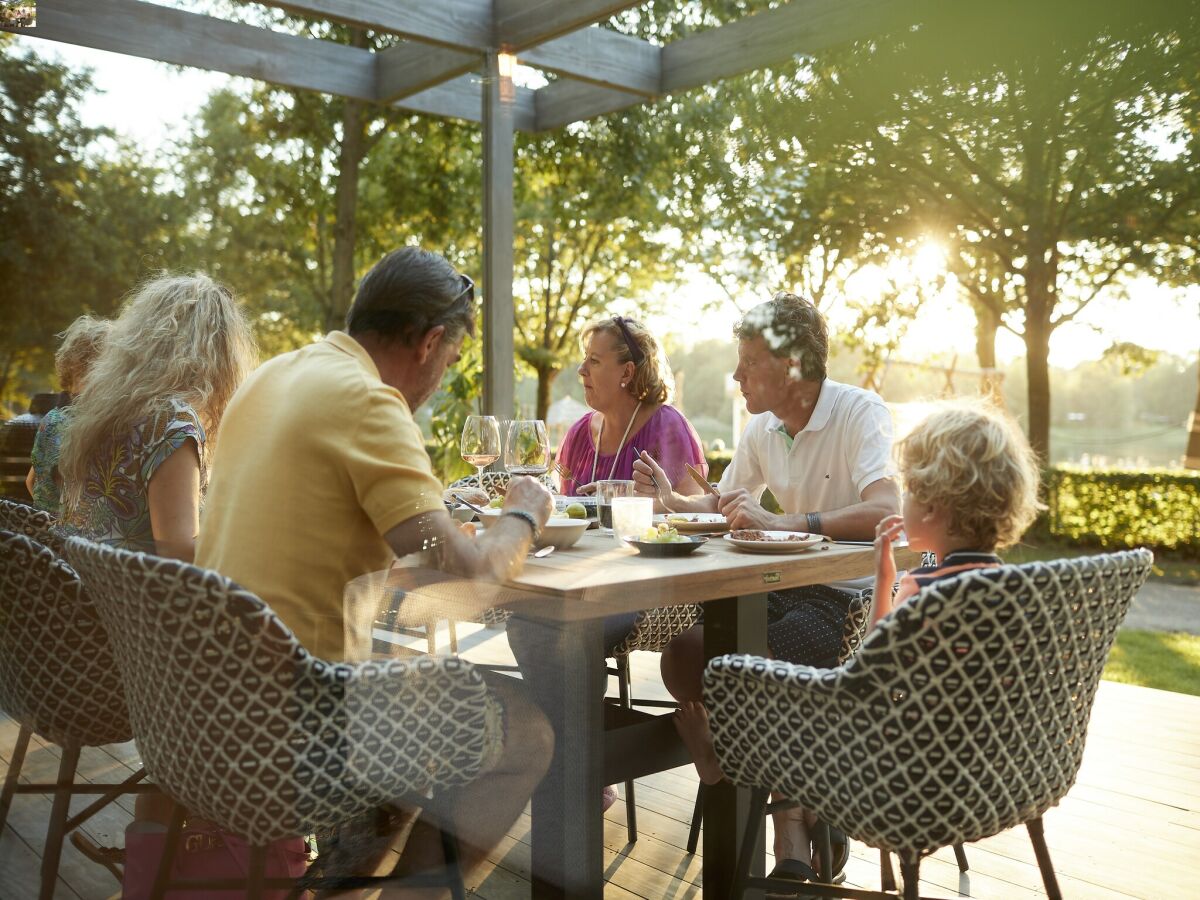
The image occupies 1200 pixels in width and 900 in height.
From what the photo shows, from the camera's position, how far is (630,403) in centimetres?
309

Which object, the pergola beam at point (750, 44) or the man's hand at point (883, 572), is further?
the pergola beam at point (750, 44)

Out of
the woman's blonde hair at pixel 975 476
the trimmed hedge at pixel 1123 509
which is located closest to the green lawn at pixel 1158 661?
the trimmed hedge at pixel 1123 509

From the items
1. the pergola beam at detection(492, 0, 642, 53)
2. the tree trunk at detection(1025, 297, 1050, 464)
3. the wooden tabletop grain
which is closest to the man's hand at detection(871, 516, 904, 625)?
the wooden tabletop grain

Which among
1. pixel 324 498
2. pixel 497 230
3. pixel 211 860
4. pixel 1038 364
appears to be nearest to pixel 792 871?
pixel 211 860

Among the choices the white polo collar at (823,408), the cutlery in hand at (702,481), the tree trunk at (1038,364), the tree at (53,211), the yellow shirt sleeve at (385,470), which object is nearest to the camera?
the yellow shirt sleeve at (385,470)

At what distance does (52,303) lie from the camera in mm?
4574

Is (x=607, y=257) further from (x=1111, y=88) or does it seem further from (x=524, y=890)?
(x=524, y=890)

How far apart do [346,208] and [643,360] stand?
6004mm

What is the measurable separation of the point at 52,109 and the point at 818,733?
446 centimetres

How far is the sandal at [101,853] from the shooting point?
222 centimetres

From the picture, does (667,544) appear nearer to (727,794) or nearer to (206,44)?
(727,794)

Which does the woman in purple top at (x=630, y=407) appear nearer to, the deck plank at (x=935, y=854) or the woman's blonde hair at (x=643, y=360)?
the woman's blonde hair at (x=643, y=360)

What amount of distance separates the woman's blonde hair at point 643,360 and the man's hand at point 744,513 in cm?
88

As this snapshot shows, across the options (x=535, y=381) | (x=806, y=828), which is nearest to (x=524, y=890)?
(x=806, y=828)
